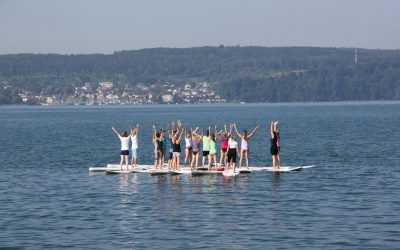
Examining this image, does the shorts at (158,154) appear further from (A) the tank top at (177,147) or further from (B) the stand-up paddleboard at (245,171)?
(B) the stand-up paddleboard at (245,171)

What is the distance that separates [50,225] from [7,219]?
6.27ft

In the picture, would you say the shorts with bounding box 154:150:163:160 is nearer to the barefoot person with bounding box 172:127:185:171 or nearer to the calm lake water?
the barefoot person with bounding box 172:127:185:171

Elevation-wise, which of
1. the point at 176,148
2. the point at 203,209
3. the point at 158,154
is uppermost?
the point at 176,148

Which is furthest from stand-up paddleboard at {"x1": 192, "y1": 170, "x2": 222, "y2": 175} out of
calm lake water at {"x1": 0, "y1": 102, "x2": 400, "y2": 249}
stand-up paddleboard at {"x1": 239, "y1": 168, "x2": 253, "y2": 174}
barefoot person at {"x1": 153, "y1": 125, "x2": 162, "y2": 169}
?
barefoot person at {"x1": 153, "y1": 125, "x2": 162, "y2": 169}

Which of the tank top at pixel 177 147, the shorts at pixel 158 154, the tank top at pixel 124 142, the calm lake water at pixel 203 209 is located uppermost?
the tank top at pixel 124 142

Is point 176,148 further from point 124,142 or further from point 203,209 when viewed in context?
point 203,209

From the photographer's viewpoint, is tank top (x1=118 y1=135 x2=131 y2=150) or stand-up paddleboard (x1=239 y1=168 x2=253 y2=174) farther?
stand-up paddleboard (x1=239 y1=168 x2=253 y2=174)

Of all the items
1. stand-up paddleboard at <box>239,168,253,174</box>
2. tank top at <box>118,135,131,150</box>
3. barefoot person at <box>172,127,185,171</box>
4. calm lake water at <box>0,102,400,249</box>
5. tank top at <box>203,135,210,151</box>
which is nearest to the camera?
calm lake water at <box>0,102,400,249</box>

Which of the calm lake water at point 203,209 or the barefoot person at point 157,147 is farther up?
the barefoot person at point 157,147

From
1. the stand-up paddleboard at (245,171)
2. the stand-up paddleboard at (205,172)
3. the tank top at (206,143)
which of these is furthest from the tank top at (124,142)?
the stand-up paddleboard at (245,171)

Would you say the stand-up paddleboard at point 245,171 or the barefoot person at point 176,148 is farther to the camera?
the stand-up paddleboard at point 245,171

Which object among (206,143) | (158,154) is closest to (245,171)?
(206,143)

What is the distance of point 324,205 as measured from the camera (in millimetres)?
31906

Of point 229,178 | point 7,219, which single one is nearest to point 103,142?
point 229,178
